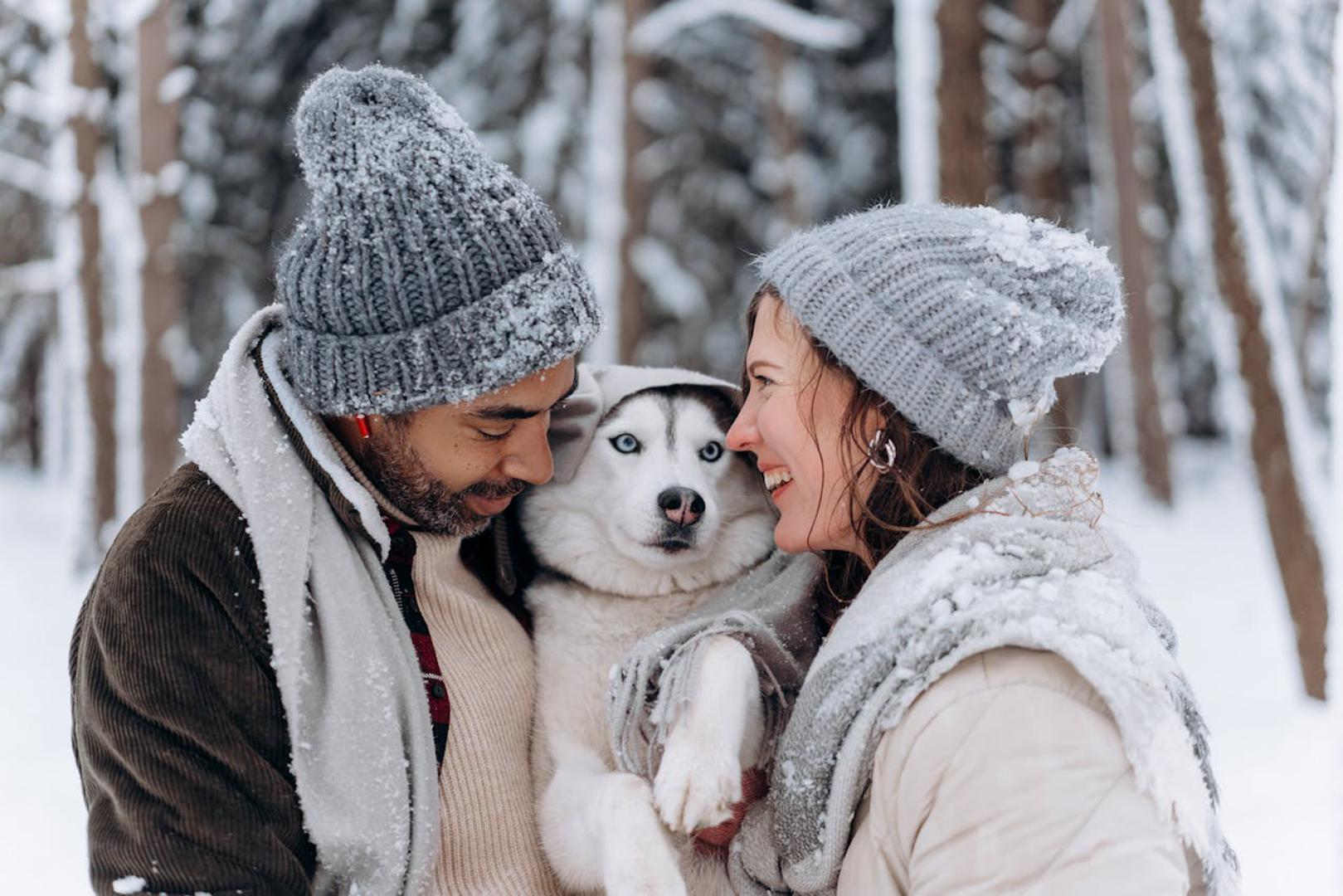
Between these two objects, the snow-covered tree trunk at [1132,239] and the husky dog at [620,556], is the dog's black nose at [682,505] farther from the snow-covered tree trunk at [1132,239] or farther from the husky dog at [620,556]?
the snow-covered tree trunk at [1132,239]

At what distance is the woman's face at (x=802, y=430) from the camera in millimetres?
1954

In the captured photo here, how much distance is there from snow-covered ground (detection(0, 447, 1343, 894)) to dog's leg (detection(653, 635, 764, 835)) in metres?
0.72

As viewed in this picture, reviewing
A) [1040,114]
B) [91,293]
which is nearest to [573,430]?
[91,293]

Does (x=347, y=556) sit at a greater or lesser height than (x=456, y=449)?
lesser

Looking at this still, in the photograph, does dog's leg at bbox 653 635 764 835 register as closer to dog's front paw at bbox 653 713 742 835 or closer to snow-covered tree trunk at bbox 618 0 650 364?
dog's front paw at bbox 653 713 742 835

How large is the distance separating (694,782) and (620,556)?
2.57 feet

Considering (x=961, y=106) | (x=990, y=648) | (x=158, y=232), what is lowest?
(x=990, y=648)

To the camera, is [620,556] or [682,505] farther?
[620,556]

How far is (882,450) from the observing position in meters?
1.92

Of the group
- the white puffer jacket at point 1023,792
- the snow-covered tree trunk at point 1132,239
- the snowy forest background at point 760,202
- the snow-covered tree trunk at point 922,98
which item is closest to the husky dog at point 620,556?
the white puffer jacket at point 1023,792

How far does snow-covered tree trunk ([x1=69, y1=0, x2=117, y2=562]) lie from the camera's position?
9.07 m

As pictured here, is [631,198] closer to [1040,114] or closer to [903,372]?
[1040,114]

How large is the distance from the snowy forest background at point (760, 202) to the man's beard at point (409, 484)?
1.24 metres

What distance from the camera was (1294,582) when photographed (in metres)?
5.71
